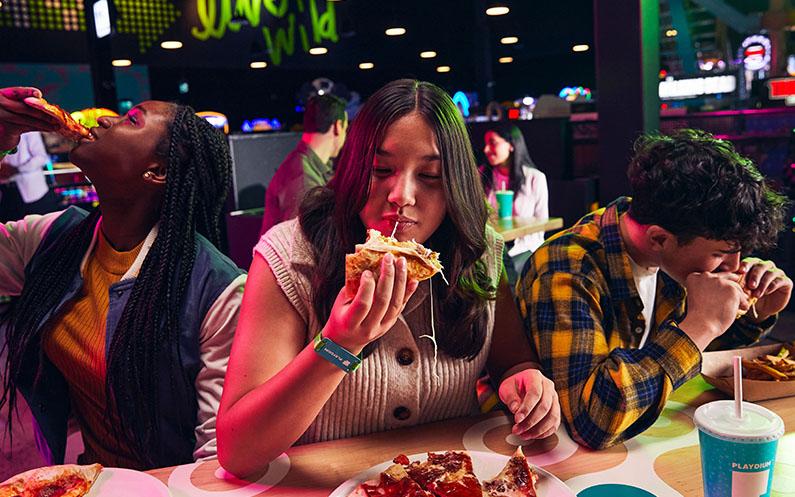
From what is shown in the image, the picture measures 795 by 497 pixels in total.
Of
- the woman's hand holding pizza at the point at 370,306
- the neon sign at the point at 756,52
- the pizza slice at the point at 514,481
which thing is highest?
the neon sign at the point at 756,52

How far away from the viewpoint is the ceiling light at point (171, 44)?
1034 cm

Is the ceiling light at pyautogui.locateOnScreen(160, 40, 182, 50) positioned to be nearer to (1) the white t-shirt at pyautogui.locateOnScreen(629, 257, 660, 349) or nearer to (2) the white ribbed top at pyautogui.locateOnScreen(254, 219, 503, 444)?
(2) the white ribbed top at pyautogui.locateOnScreen(254, 219, 503, 444)

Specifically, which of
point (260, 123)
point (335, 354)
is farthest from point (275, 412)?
point (260, 123)

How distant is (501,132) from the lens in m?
5.66

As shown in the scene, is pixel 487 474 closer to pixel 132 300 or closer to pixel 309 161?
pixel 132 300

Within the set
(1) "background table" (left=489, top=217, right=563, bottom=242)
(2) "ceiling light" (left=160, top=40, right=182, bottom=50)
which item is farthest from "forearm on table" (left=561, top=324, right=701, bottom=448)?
(2) "ceiling light" (left=160, top=40, right=182, bottom=50)

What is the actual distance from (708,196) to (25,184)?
5.62m

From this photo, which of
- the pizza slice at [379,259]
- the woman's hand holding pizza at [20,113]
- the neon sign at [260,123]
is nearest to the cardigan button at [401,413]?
the pizza slice at [379,259]

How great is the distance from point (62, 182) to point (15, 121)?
544 cm

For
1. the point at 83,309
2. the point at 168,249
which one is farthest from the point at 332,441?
the point at 83,309

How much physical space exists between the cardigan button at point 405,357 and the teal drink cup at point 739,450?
2.28 ft

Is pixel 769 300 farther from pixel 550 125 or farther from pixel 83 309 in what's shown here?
pixel 550 125

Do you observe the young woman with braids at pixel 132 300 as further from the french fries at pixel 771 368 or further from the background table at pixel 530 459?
the french fries at pixel 771 368

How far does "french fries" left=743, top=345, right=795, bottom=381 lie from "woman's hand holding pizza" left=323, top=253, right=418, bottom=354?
108 centimetres
